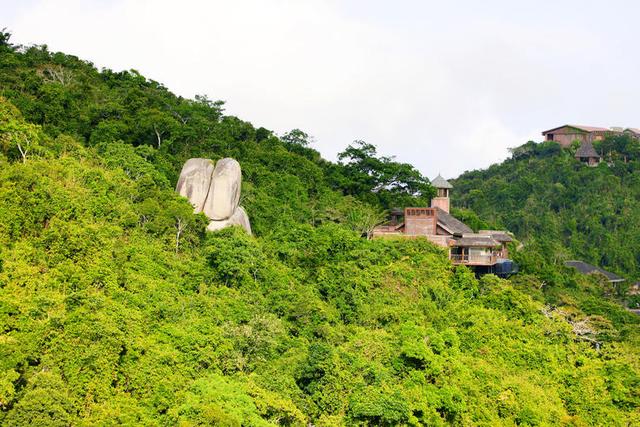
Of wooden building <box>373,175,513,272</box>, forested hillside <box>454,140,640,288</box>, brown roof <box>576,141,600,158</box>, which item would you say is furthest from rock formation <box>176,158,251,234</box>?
brown roof <box>576,141,600,158</box>

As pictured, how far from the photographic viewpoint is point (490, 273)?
37781mm

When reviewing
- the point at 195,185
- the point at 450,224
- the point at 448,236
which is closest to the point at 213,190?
the point at 195,185

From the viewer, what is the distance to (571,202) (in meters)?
64.2

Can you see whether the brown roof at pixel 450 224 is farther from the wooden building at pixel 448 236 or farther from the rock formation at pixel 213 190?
the rock formation at pixel 213 190

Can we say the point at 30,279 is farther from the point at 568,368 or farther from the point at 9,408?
the point at 568,368

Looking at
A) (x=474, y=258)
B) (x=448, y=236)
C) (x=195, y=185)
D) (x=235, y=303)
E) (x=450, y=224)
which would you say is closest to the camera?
(x=235, y=303)

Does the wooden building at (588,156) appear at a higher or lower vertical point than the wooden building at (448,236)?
higher

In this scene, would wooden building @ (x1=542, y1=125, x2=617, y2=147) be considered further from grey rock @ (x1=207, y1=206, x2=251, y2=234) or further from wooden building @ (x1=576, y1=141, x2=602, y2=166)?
grey rock @ (x1=207, y1=206, x2=251, y2=234)

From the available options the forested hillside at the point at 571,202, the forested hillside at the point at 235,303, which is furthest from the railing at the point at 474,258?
the forested hillside at the point at 571,202

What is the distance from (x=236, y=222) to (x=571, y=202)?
3782 centimetres

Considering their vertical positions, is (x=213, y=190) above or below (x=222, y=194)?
above

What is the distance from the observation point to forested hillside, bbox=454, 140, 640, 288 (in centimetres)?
5966

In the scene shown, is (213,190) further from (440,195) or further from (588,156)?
(588,156)

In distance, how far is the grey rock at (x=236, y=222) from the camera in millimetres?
31922
